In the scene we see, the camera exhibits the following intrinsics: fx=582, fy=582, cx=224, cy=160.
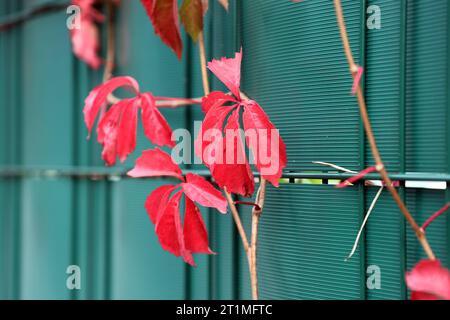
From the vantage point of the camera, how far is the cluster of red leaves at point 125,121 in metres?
1.71

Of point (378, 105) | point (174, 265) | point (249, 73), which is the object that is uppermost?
point (249, 73)

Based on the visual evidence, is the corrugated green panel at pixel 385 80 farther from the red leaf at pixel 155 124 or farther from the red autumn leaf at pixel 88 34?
the red autumn leaf at pixel 88 34

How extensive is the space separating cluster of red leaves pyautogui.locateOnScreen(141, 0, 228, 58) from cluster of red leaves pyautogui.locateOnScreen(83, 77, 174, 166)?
17 centimetres

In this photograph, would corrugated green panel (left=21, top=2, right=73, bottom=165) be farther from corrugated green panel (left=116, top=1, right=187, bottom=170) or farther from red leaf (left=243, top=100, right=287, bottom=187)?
red leaf (left=243, top=100, right=287, bottom=187)

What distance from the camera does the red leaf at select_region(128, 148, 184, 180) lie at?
1613 millimetres

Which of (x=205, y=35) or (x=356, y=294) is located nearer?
(x=356, y=294)

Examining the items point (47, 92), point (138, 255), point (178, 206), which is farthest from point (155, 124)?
point (47, 92)

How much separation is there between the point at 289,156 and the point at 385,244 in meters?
0.40

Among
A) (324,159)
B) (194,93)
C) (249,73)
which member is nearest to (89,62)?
(194,93)

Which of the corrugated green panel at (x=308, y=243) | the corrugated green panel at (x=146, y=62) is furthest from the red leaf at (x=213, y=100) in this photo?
the corrugated green panel at (x=146, y=62)
